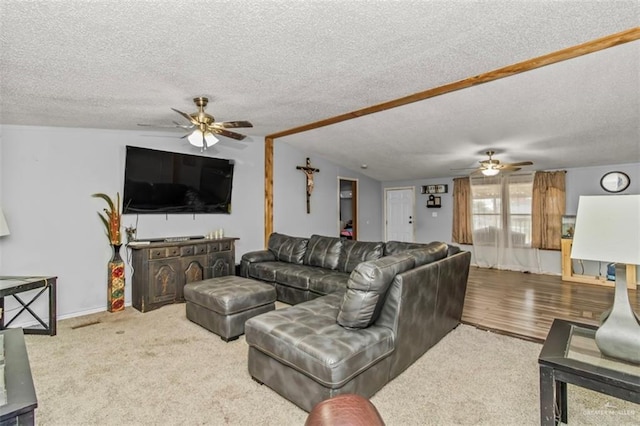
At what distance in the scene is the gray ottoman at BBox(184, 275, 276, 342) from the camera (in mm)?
2938

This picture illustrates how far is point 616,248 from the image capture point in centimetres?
139

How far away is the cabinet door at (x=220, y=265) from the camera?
444 cm

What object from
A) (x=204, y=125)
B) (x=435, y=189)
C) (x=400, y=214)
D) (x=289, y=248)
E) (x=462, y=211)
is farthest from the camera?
(x=400, y=214)

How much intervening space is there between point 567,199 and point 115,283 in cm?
773

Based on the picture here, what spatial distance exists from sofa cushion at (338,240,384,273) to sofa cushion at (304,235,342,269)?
0.09 m

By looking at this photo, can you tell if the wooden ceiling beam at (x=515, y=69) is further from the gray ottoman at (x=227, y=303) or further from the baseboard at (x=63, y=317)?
the baseboard at (x=63, y=317)

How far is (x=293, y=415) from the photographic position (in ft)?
6.17

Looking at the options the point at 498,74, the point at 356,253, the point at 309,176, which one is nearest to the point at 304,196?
the point at 309,176

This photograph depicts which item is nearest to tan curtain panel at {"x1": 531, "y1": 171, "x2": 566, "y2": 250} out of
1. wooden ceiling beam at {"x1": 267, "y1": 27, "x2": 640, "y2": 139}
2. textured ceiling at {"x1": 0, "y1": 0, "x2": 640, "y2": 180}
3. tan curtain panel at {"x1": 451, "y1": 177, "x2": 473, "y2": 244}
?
tan curtain panel at {"x1": 451, "y1": 177, "x2": 473, "y2": 244}

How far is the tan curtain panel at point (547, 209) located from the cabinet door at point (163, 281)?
21.7 ft

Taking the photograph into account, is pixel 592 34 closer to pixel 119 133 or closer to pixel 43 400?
pixel 43 400

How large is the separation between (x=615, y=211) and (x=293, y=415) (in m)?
2.02

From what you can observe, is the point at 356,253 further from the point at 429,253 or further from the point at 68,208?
the point at 68,208

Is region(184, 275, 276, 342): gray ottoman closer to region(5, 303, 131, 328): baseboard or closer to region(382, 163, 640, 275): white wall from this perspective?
region(5, 303, 131, 328): baseboard
